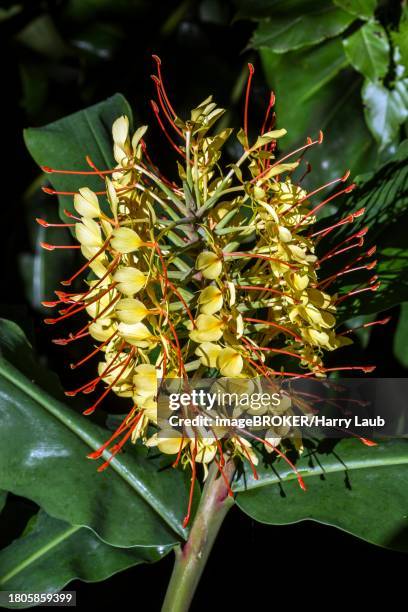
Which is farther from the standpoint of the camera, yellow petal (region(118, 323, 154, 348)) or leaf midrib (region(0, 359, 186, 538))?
leaf midrib (region(0, 359, 186, 538))

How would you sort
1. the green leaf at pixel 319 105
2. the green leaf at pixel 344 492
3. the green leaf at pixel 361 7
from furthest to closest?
the green leaf at pixel 319 105, the green leaf at pixel 361 7, the green leaf at pixel 344 492

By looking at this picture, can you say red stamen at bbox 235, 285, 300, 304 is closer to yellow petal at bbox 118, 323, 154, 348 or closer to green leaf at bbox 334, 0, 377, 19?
yellow petal at bbox 118, 323, 154, 348

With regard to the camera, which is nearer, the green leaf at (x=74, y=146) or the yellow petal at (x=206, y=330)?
the yellow petal at (x=206, y=330)

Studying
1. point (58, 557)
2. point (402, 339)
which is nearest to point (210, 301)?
point (58, 557)

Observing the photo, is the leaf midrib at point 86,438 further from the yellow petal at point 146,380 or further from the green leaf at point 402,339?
the green leaf at point 402,339

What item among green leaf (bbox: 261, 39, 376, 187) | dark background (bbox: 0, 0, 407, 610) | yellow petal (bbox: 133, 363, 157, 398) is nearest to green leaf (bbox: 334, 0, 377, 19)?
green leaf (bbox: 261, 39, 376, 187)

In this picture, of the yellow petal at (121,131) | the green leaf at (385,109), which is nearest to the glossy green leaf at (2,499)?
the yellow petal at (121,131)

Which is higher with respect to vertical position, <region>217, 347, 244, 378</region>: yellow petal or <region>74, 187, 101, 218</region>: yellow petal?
<region>74, 187, 101, 218</region>: yellow petal

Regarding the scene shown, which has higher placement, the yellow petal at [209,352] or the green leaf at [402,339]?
the yellow petal at [209,352]

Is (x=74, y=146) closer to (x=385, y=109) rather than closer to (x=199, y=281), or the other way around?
(x=199, y=281)
